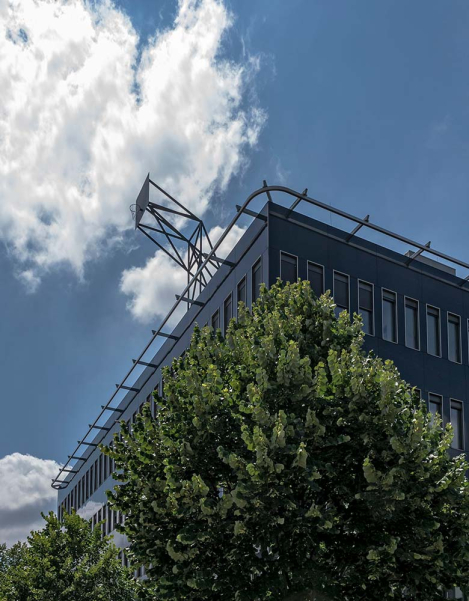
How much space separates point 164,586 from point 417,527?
5.67 m

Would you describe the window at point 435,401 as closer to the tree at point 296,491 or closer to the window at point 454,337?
the window at point 454,337

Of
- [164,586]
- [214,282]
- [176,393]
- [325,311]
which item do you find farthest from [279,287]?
[214,282]

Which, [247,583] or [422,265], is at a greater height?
[422,265]

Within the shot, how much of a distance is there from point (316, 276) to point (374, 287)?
3.07 metres

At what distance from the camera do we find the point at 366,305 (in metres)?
33.9

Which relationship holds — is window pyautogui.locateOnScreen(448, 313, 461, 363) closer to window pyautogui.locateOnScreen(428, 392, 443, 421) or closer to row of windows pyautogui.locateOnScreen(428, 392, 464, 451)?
→ row of windows pyautogui.locateOnScreen(428, 392, 464, 451)

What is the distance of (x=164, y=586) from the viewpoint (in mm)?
18047

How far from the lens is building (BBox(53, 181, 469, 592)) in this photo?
1277 inches

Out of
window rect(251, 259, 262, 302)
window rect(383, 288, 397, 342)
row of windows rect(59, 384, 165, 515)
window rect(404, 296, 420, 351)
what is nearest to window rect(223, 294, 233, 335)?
window rect(251, 259, 262, 302)

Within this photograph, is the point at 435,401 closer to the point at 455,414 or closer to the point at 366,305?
the point at 455,414

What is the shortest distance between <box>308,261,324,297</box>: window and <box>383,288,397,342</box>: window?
3.48 metres

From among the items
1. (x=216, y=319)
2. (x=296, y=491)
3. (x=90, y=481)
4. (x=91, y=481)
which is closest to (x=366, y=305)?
(x=216, y=319)

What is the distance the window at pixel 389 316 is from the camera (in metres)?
34.2

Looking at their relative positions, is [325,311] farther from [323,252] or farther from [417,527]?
[323,252]
